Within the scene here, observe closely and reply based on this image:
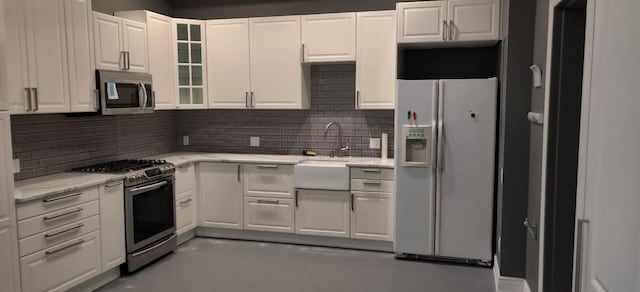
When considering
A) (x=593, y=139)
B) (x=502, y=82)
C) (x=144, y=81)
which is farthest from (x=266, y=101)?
(x=593, y=139)

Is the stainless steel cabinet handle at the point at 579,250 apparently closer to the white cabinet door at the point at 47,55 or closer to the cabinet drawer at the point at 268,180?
the cabinet drawer at the point at 268,180

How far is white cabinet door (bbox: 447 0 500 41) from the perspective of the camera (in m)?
4.12

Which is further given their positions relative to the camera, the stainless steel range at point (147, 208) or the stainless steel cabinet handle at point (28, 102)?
the stainless steel range at point (147, 208)

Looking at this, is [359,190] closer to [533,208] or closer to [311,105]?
[311,105]

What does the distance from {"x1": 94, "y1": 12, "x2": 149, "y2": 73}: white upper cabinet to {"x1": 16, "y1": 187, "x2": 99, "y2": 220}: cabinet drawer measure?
1082 mm

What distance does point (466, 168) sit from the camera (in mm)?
4125

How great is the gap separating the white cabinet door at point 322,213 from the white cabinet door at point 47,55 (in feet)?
7.45

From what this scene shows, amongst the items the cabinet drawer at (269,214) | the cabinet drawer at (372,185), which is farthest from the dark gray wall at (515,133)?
the cabinet drawer at (269,214)

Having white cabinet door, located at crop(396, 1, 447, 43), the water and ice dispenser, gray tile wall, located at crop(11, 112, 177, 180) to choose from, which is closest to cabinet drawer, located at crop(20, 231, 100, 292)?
gray tile wall, located at crop(11, 112, 177, 180)

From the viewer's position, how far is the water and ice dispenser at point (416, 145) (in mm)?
4148

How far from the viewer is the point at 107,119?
4.57 m

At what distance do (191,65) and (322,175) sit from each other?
6.21ft

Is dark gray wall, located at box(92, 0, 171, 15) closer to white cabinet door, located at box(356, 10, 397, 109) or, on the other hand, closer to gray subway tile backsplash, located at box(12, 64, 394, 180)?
gray subway tile backsplash, located at box(12, 64, 394, 180)

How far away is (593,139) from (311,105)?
3.79m
